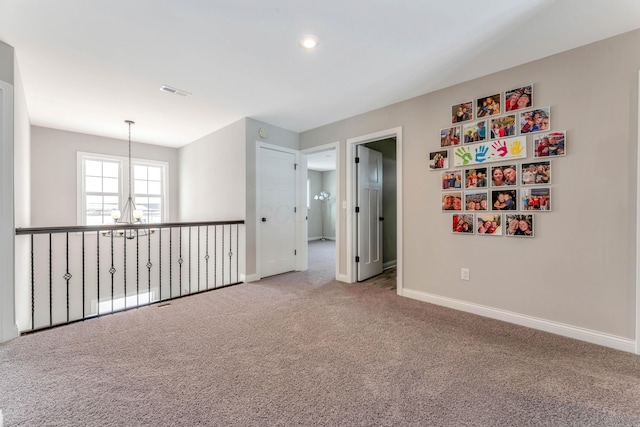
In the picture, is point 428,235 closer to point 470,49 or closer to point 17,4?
point 470,49

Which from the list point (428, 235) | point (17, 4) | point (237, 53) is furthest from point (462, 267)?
point (17, 4)

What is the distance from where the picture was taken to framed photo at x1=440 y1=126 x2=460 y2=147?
2822 mm

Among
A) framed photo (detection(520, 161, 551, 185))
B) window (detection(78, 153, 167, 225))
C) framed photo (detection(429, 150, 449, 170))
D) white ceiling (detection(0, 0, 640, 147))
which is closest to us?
white ceiling (detection(0, 0, 640, 147))

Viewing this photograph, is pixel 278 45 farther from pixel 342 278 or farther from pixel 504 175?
pixel 342 278

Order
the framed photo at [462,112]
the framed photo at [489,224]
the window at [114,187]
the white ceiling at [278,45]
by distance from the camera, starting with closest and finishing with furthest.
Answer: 1. the white ceiling at [278,45]
2. the framed photo at [489,224]
3. the framed photo at [462,112]
4. the window at [114,187]

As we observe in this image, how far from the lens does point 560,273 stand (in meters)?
2.27

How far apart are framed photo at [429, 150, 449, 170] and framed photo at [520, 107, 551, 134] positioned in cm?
68

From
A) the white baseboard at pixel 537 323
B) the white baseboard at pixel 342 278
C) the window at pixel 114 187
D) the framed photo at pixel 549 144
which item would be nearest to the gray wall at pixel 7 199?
the window at pixel 114 187

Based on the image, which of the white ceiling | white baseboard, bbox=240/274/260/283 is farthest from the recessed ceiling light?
white baseboard, bbox=240/274/260/283

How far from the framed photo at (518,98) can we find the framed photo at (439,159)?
654 mm

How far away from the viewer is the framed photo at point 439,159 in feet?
9.49

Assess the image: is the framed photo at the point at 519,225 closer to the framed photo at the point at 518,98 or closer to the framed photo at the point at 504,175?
the framed photo at the point at 504,175

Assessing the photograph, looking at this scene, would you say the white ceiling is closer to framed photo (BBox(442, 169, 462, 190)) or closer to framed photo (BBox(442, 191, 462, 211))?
framed photo (BBox(442, 169, 462, 190))

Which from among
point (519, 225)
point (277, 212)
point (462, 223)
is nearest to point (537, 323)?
point (519, 225)
